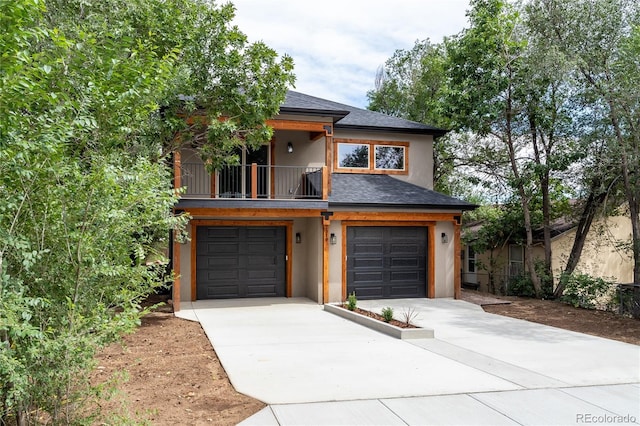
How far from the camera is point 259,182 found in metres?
14.5

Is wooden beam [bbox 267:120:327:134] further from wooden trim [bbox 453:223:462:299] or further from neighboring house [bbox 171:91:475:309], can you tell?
wooden trim [bbox 453:223:462:299]

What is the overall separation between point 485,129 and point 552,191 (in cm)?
363

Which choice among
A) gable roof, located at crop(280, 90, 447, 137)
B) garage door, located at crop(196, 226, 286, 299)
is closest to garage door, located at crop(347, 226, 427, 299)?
garage door, located at crop(196, 226, 286, 299)

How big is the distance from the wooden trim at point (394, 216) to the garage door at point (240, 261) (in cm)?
214

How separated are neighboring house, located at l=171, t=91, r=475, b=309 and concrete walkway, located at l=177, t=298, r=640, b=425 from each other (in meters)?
3.08

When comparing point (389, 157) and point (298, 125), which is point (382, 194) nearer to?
point (389, 157)

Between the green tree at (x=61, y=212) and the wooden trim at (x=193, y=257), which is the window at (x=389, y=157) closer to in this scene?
the wooden trim at (x=193, y=257)

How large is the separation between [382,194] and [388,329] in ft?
18.7

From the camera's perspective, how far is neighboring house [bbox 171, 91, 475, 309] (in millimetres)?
13195

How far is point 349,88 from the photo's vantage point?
28047 mm

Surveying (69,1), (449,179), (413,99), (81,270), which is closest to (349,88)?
(413,99)

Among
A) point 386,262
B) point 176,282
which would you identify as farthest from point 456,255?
point 176,282

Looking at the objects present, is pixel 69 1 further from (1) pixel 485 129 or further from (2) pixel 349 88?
(2) pixel 349 88

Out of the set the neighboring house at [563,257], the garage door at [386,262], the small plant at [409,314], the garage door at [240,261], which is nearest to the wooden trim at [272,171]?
the garage door at [240,261]
